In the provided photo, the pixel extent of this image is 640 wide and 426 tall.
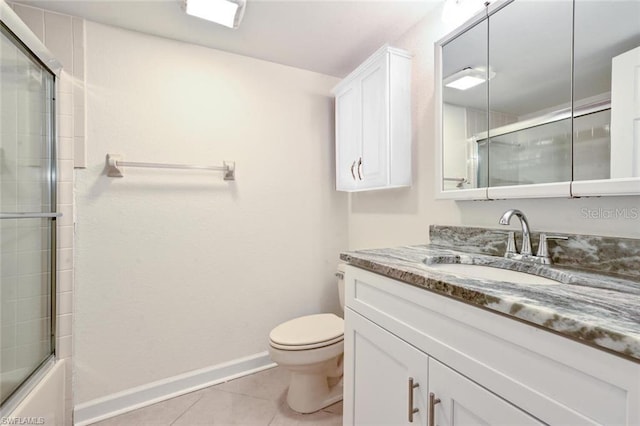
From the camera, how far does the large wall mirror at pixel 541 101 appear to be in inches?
33.4

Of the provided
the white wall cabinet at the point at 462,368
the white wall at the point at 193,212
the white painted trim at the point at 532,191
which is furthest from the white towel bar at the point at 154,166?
the white painted trim at the point at 532,191

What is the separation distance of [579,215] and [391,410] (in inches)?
35.8

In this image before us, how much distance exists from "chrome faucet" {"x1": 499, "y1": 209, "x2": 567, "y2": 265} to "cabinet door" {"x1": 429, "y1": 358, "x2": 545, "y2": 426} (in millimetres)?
541

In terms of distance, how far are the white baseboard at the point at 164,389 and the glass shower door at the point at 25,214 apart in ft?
1.30

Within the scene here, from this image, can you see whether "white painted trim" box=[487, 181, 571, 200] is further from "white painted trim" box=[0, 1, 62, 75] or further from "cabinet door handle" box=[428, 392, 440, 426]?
"white painted trim" box=[0, 1, 62, 75]

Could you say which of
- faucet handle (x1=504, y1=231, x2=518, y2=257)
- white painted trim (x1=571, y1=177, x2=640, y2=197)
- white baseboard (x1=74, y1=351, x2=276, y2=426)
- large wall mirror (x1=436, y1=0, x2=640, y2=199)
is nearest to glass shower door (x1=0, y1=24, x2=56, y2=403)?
white baseboard (x1=74, y1=351, x2=276, y2=426)

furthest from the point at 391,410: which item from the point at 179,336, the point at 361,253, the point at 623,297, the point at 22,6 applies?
the point at 22,6

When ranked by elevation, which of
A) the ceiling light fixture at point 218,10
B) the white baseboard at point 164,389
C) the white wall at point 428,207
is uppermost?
the ceiling light fixture at point 218,10

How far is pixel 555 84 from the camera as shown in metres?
1.01

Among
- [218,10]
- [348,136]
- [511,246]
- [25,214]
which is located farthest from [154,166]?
[511,246]

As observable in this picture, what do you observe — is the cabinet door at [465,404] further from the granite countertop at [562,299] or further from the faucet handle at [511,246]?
the faucet handle at [511,246]

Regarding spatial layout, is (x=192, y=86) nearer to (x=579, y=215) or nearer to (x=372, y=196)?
(x=372, y=196)

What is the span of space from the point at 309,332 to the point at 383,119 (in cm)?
125

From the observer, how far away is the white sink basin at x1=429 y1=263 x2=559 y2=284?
93 centimetres
